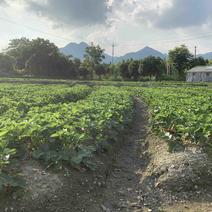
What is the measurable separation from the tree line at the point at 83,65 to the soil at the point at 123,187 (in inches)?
2614

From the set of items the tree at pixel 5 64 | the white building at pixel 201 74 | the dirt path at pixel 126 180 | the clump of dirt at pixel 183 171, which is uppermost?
the tree at pixel 5 64

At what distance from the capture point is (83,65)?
81.0 m

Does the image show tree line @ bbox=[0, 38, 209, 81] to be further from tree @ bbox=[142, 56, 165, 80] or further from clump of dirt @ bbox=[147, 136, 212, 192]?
clump of dirt @ bbox=[147, 136, 212, 192]

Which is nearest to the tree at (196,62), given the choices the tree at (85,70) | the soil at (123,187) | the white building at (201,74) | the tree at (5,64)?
the white building at (201,74)

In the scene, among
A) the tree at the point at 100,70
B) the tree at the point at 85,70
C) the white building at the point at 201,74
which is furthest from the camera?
the tree at the point at 100,70

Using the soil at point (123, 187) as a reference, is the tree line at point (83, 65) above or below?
above

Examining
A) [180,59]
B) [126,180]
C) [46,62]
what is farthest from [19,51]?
[126,180]

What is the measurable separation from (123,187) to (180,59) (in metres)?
79.0

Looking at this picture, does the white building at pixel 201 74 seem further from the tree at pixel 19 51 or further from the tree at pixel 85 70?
the tree at pixel 19 51

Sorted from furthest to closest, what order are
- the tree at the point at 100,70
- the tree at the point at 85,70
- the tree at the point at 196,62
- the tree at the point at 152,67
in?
the tree at the point at 196,62 → the tree at the point at 100,70 → the tree at the point at 85,70 → the tree at the point at 152,67

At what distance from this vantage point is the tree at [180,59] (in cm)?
8238

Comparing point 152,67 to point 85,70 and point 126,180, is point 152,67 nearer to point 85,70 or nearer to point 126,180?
point 85,70

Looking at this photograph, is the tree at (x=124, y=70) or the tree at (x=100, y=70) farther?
the tree at (x=100, y=70)

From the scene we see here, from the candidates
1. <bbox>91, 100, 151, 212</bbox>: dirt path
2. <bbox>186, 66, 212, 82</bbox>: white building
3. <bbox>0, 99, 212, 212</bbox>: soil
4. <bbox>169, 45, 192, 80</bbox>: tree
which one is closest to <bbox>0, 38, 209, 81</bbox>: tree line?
<bbox>169, 45, 192, 80</bbox>: tree
